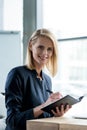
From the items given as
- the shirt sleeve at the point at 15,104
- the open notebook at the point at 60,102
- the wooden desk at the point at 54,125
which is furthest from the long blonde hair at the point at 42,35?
the wooden desk at the point at 54,125

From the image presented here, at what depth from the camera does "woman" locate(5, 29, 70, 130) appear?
1572mm

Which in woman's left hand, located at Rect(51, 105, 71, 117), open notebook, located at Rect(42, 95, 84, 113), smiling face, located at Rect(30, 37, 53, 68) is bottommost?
woman's left hand, located at Rect(51, 105, 71, 117)

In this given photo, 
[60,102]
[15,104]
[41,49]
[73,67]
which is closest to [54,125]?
[60,102]

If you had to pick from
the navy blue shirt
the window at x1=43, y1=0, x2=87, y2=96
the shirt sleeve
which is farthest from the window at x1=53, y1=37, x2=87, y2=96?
the shirt sleeve

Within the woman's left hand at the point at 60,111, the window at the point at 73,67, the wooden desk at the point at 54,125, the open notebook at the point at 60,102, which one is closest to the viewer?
the wooden desk at the point at 54,125

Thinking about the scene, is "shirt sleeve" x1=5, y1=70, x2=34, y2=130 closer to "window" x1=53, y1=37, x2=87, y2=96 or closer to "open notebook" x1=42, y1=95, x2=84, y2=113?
"open notebook" x1=42, y1=95, x2=84, y2=113

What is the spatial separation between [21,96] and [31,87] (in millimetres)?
90

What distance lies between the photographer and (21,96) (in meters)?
1.62

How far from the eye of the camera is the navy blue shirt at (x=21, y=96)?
157 cm

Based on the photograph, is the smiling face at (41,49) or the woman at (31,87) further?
the smiling face at (41,49)

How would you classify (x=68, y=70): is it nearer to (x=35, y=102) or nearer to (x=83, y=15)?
(x=83, y=15)

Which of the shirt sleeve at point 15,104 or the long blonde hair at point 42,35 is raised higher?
the long blonde hair at point 42,35

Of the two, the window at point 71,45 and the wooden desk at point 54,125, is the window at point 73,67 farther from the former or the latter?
the wooden desk at point 54,125

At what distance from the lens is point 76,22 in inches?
113
